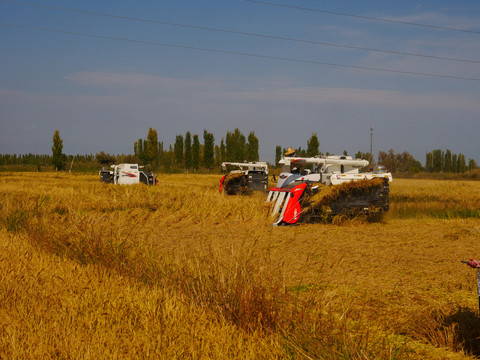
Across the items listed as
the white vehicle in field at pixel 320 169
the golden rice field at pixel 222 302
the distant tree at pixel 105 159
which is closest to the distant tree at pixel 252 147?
the distant tree at pixel 105 159

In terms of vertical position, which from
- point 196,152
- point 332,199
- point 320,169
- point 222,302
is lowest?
point 222,302

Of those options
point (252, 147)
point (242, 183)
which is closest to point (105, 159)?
point (252, 147)

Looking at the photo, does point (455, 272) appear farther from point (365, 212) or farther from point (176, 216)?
point (176, 216)

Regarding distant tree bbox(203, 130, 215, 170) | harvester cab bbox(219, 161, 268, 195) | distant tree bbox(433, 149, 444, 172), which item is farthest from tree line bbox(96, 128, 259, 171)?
harvester cab bbox(219, 161, 268, 195)

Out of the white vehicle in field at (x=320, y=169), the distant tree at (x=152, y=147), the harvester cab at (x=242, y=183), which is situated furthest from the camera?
the distant tree at (x=152, y=147)

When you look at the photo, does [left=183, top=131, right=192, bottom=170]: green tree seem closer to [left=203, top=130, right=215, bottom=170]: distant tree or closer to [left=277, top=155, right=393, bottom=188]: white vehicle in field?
[left=203, top=130, right=215, bottom=170]: distant tree

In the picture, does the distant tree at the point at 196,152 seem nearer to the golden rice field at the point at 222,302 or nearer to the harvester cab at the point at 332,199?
the harvester cab at the point at 332,199

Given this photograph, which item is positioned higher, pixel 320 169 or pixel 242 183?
pixel 320 169

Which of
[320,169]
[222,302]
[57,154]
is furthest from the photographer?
[57,154]

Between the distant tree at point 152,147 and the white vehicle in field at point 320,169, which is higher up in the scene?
the distant tree at point 152,147

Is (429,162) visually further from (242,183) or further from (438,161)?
(242,183)

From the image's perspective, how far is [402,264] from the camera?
8016mm

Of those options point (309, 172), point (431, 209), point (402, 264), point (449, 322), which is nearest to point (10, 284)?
point (449, 322)

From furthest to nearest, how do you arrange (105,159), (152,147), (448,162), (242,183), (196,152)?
1. (448,162)
2. (196,152)
3. (152,147)
4. (105,159)
5. (242,183)
